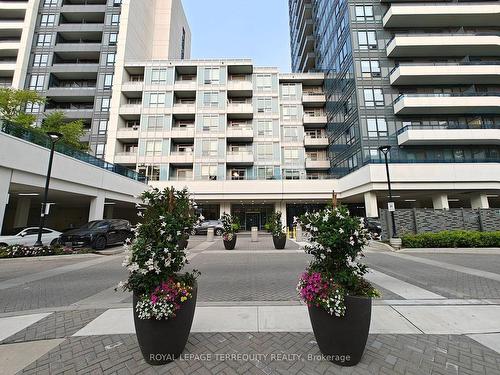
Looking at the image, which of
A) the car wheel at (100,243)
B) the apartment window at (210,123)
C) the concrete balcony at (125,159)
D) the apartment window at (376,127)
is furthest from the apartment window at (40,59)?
the apartment window at (376,127)

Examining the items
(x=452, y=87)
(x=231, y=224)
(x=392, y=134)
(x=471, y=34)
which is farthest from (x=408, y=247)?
(x=471, y=34)

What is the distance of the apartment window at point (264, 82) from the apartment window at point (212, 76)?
623 centimetres

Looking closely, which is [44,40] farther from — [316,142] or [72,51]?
[316,142]

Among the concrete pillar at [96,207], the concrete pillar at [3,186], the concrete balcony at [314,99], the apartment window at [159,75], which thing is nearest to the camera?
the concrete pillar at [3,186]

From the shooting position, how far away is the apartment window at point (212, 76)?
1422 inches

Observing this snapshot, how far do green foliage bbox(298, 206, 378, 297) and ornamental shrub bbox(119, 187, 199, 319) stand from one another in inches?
74.0

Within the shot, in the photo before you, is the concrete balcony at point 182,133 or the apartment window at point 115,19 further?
the apartment window at point 115,19

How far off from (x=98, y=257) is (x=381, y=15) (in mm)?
39051

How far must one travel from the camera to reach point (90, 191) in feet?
61.6

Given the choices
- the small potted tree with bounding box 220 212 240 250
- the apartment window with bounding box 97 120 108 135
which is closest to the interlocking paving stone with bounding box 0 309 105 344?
the small potted tree with bounding box 220 212 240 250

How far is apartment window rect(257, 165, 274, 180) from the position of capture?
1364 inches

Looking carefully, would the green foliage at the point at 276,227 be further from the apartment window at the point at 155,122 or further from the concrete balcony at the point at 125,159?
the apartment window at the point at 155,122

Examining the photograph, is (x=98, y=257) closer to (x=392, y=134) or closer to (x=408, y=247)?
(x=408, y=247)

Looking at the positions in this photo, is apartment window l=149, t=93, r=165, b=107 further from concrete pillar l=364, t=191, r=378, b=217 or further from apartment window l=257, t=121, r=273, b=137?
concrete pillar l=364, t=191, r=378, b=217
